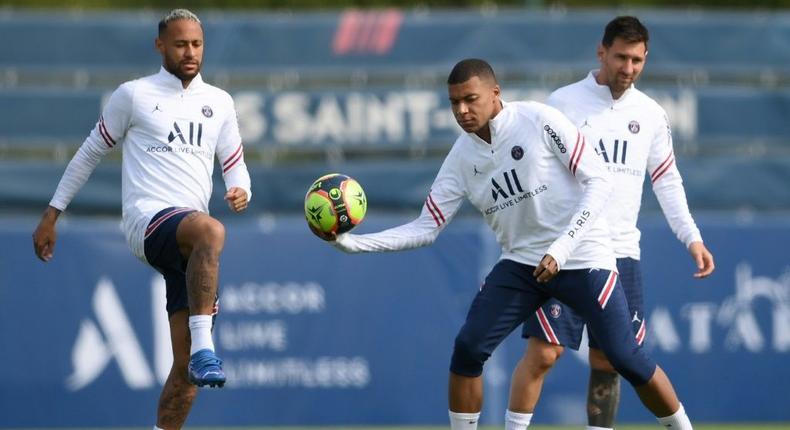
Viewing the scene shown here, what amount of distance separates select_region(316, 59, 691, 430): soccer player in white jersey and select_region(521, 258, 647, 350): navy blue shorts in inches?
16.0

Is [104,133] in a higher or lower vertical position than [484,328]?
higher

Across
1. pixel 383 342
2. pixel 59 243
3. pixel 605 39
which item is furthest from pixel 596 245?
pixel 59 243

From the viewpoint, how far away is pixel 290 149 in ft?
56.5

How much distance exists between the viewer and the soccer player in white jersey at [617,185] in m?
8.94

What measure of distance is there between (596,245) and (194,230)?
2210 millimetres

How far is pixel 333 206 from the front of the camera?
26.9 feet

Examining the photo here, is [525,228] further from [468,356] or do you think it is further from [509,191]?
[468,356]

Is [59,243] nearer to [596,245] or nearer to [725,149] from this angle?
[596,245]

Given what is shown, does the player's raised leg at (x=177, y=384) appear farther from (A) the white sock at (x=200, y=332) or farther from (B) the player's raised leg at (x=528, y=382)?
(B) the player's raised leg at (x=528, y=382)

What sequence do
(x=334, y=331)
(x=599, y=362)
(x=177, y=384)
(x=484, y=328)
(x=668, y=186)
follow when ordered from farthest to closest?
(x=334, y=331), (x=599, y=362), (x=668, y=186), (x=177, y=384), (x=484, y=328)

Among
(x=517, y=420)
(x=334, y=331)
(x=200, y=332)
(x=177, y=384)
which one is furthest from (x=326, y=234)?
(x=334, y=331)

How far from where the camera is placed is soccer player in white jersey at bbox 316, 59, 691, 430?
8266mm

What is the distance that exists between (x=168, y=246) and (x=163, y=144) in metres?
0.59

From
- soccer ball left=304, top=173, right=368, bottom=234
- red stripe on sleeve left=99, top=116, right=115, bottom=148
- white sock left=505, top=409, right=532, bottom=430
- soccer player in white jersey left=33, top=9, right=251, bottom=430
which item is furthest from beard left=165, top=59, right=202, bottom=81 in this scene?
white sock left=505, top=409, right=532, bottom=430
